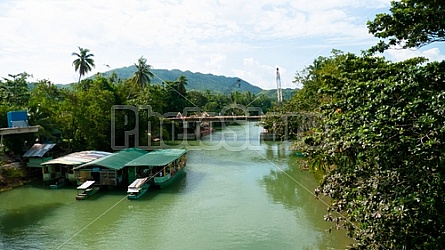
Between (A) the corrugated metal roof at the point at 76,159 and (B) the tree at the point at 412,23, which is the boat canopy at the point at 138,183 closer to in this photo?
(A) the corrugated metal roof at the point at 76,159

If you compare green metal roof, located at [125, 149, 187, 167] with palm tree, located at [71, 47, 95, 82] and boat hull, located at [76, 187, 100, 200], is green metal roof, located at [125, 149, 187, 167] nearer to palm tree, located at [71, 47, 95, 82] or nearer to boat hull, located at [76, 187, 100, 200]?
boat hull, located at [76, 187, 100, 200]

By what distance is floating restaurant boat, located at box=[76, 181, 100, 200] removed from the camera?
14891 millimetres

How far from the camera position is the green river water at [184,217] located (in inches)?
415

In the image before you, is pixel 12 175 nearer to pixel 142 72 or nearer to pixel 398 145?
pixel 398 145

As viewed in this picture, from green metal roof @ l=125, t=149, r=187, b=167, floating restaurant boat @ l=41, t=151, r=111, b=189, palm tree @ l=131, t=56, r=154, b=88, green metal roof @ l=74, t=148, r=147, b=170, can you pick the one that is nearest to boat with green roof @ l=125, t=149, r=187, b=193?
green metal roof @ l=125, t=149, r=187, b=167

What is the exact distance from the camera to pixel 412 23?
244 inches

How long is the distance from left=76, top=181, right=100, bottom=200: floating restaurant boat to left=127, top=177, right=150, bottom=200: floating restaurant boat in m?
1.69

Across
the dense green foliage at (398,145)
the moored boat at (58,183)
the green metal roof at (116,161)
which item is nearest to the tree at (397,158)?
the dense green foliage at (398,145)

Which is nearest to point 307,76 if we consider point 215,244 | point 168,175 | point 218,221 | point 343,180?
point 168,175

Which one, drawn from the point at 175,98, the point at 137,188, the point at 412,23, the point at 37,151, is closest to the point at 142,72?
the point at 175,98

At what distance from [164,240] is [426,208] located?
7.40 meters

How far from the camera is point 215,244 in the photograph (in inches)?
406

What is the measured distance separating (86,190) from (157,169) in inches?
134

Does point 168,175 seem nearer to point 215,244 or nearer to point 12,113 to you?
point 215,244
